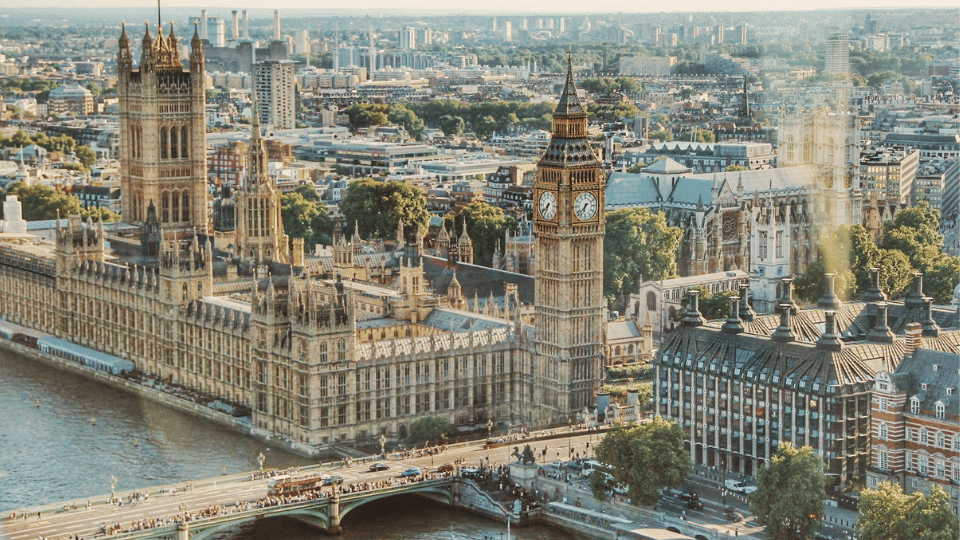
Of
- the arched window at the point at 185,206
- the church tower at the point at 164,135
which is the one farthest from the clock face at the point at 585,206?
the arched window at the point at 185,206

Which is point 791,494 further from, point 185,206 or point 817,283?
point 185,206

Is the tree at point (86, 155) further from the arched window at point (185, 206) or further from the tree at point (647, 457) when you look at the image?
the tree at point (647, 457)

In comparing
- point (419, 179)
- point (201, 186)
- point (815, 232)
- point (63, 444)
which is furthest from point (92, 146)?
point (63, 444)

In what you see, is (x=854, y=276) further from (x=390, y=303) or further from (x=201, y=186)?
(x=201, y=186)

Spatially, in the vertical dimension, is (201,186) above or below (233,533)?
above

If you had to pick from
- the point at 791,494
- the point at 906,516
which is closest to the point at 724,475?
the point at 791,494
